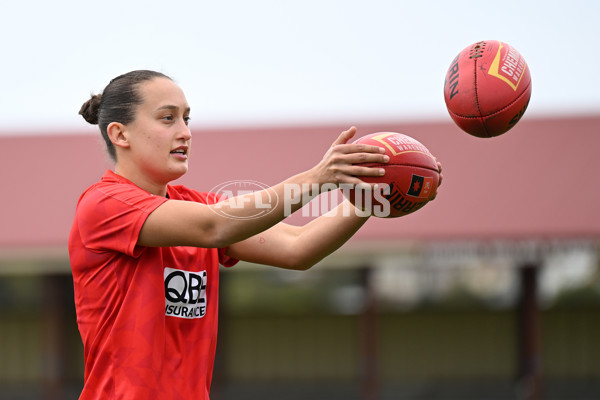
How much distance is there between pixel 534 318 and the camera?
496 inches

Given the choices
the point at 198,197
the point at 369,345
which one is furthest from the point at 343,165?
the point at 369,345

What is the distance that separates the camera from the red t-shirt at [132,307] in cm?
282

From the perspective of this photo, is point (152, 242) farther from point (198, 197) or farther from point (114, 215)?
point (198, 197)

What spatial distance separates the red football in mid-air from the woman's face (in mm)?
1369

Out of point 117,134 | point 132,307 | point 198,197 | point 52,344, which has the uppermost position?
point 117,134

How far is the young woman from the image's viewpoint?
2705 millimetres

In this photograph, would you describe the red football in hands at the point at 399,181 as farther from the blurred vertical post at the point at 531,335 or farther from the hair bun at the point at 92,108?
the blurred vertical post at the point at 531,335

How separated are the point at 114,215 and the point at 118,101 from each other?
0.49 metres

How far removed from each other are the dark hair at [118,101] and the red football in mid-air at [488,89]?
4.61 ft

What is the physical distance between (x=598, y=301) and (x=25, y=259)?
→ 11083mm

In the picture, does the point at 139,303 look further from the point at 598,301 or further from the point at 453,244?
→ the point at 598,301

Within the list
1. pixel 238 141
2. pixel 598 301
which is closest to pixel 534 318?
pixel 598 301

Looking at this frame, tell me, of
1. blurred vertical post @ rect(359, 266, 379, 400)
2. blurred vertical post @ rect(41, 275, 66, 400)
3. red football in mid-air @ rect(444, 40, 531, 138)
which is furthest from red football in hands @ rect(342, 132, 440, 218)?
blurred vertical post @ rect(41, 275, 66, 400)

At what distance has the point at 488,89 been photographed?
362cm
